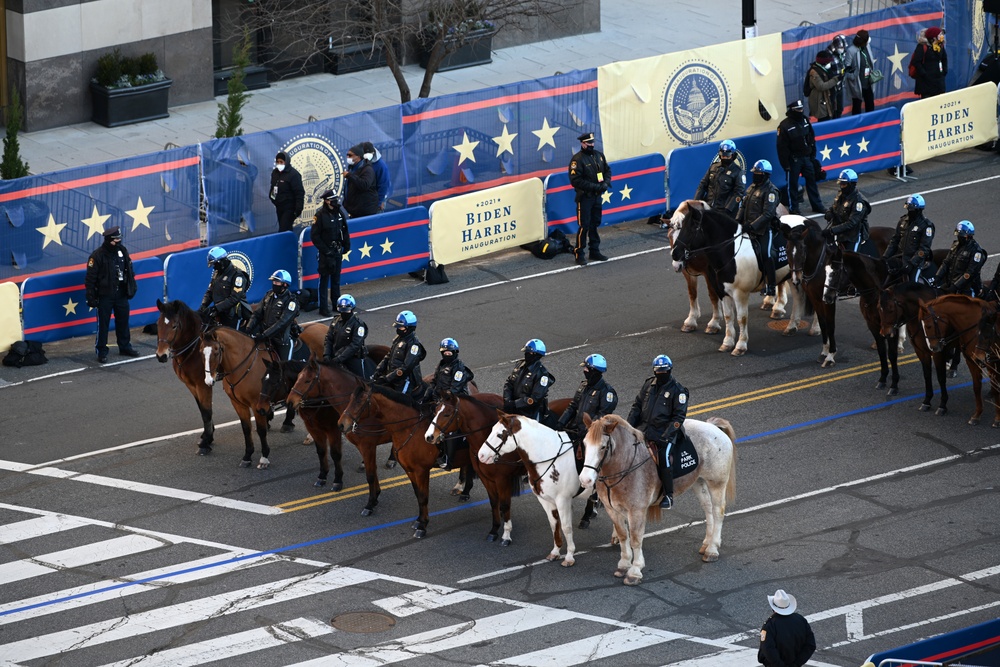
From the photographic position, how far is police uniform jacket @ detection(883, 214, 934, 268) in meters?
24.4

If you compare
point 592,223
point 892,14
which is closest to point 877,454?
point 592,223

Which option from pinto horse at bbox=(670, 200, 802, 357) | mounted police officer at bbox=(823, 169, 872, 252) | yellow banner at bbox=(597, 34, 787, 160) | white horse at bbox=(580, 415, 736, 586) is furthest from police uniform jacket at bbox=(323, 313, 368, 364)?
yellow banner at bbox=(597, 34, 787, 160)

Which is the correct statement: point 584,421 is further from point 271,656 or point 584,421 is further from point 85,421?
point 85,421

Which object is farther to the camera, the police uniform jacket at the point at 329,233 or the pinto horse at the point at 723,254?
the police uniform jacket at the point at 329,233

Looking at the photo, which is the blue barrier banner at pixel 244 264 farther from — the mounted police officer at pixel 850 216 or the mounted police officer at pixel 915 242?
the mounted police officer at pixel 915 242

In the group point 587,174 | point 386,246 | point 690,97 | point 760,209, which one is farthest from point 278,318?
point 690,97

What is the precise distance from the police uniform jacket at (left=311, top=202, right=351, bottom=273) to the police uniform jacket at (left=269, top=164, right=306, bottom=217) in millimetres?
1198

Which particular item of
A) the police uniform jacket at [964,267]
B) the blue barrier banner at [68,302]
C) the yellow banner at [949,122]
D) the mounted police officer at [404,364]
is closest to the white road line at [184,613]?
the mounted police officer at [404,364]

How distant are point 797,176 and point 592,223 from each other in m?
4.66

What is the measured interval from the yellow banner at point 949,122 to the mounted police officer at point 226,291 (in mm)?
16314

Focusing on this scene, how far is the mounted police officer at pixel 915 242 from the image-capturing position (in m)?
24.4

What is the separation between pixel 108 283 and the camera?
25828 mm

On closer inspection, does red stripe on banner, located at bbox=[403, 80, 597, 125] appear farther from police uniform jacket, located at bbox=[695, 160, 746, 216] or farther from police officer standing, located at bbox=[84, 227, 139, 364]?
police officer standing, located at bbox=[84, 227, 139, 364]

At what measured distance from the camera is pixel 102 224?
27.7m
